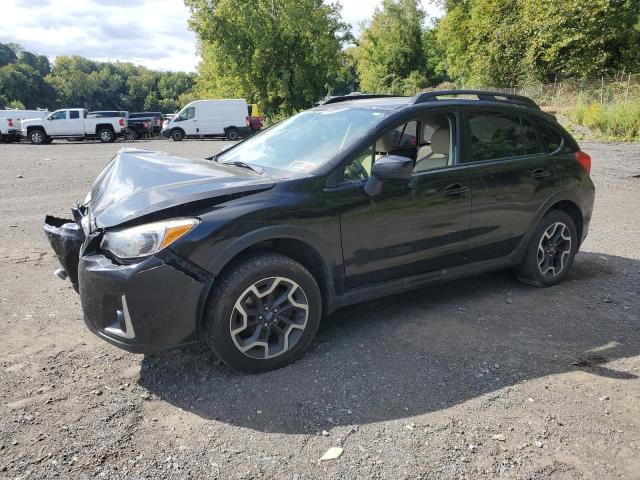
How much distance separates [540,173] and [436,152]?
3.58 ft

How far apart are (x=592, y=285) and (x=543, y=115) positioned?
168 centimetres

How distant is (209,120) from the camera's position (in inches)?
1128

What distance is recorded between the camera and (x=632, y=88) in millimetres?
23531

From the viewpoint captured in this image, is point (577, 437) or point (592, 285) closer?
point (577, 437)

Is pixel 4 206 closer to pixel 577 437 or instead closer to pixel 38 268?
pixel 38 268

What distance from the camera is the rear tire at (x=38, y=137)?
26.4m

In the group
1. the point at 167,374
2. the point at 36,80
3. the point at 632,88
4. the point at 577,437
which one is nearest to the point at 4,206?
the point at 167,374

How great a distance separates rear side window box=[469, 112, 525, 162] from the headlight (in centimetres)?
242

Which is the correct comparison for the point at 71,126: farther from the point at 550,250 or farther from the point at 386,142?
the point at 550,250

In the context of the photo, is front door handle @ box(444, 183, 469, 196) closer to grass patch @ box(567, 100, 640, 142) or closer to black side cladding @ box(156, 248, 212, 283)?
black side cladding @ box(156, 248, 212, 283)

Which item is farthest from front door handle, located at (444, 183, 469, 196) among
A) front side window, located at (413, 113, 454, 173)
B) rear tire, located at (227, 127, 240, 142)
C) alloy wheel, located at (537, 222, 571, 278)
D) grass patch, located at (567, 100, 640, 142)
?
rear tire, located at (227, 127, 240, 142)

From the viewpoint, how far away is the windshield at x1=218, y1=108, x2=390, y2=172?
3619mm

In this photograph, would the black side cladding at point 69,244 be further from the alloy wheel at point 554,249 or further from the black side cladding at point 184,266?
the alloy wheel at point 554,249

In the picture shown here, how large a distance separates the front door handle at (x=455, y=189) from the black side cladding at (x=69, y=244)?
2572 millimetres
